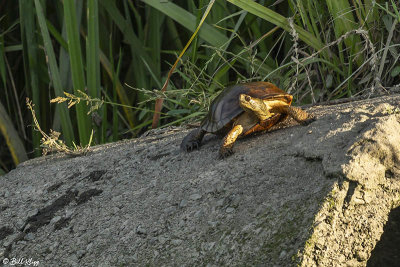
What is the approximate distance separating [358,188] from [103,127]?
7.58 ft

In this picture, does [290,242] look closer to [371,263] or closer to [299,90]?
[371,263]

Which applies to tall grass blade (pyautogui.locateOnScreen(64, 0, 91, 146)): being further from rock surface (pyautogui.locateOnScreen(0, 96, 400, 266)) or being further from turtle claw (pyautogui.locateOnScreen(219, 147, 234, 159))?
turtle claw (pyautogui.locateOnScreen(219, 147, 234, 159))

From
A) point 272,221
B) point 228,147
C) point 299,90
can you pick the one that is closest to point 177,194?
point 228,147

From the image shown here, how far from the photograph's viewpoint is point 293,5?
3.68 m

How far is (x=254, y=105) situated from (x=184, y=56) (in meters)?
1.79

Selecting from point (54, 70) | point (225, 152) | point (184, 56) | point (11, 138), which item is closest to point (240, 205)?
point (225, 152)

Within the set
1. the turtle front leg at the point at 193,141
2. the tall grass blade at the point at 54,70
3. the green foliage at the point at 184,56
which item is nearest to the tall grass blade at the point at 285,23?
the green foliage at the point at 184,56

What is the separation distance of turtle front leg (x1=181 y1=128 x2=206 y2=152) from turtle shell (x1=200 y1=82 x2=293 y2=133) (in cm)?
3

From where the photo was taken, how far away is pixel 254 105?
2.57 metres

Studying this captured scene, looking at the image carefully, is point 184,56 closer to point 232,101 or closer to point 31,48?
point 31,48

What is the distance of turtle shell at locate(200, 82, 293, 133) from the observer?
8.80 ft

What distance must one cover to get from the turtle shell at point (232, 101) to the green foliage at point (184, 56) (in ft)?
1.72

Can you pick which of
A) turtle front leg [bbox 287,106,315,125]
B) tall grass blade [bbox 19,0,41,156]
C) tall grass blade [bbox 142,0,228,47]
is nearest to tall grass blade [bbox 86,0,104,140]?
tall grass blade [bbox 142,0,228,47]

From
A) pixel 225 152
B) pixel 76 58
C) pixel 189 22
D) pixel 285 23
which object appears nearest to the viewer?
pixel 225 152
